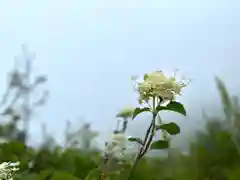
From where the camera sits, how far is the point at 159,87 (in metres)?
0.50

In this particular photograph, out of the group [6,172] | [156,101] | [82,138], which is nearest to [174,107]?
[156,101]

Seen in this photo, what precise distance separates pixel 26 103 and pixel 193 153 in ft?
1.86

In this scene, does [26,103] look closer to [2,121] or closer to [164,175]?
[2,121]

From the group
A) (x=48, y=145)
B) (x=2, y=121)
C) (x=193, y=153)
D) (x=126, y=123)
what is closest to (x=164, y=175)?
(x=193, y=153)

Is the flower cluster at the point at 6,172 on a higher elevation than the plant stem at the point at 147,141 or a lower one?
lower

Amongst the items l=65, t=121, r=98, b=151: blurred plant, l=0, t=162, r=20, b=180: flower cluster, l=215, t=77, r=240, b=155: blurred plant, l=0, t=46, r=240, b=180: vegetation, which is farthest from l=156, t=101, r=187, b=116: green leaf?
l=65, t=121, r=98, b=151: blurred plant

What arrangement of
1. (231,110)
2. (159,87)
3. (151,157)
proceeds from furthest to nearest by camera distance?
(151,157) < (231,110) < (159,87)

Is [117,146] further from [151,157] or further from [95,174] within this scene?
[151,157]

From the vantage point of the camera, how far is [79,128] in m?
1.07

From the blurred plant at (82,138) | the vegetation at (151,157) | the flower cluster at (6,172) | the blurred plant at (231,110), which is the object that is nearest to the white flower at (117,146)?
the vegetation at (151,157)

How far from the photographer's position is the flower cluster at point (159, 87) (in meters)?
0.50

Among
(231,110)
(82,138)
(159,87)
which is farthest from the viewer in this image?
(82,138)

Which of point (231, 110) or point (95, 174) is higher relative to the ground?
point (231, 110)

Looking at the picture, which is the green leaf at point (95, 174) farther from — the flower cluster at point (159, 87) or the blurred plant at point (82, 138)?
the blurred plant at point (82, 138)
